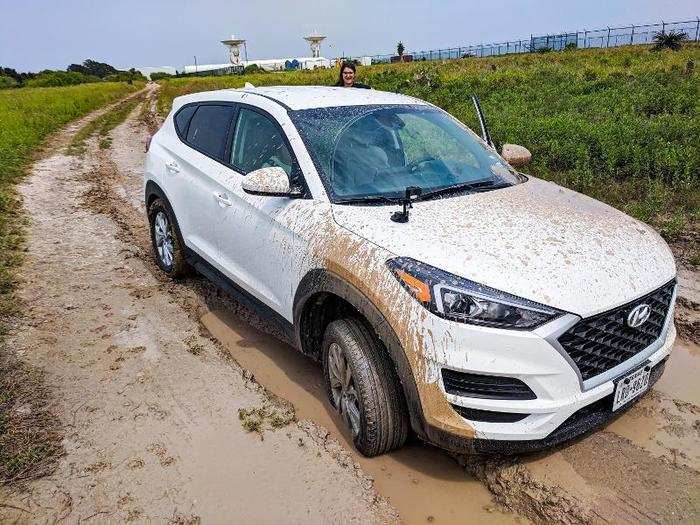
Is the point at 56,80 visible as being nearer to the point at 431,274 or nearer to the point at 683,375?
the point at 431,274

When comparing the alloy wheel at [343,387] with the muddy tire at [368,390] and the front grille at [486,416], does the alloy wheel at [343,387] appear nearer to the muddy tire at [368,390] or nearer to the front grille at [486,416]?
the muddy tire at [368,390]

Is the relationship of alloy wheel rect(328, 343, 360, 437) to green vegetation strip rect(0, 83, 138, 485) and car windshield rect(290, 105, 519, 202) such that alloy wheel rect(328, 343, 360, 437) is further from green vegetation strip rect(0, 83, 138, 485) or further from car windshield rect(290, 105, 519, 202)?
green vegetation strip rect(0, 83, 138, 485)

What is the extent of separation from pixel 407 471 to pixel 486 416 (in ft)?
2.18

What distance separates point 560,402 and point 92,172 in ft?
34.7

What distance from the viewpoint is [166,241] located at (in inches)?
198

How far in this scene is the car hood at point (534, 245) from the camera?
2.21m

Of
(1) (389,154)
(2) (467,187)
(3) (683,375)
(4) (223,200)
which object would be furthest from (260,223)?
(3) (683,375)

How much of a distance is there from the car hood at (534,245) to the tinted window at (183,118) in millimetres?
2303

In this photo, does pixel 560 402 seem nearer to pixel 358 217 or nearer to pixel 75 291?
pixel 358 217

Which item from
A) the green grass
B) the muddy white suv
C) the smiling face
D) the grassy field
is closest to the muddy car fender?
the muddy white suv

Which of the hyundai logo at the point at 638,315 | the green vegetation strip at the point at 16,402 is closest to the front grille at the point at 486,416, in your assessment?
the hyundai logo at the point at 638,315

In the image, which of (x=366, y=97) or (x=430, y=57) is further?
(x=430, y=57)

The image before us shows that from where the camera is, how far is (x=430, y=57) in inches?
2482

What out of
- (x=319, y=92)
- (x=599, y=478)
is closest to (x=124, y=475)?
(x=599, y=478)
